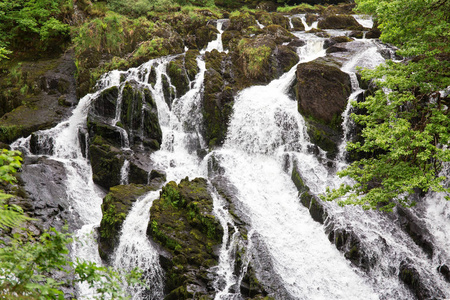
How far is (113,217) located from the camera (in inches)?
440

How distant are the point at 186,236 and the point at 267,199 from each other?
13.7 feet

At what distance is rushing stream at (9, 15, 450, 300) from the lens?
9727mm

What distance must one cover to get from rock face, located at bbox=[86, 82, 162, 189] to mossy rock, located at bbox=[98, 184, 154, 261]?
8.17 feet

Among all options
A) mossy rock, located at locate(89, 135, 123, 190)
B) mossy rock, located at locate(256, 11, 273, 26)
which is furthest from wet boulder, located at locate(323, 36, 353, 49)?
mossy rock, located at locate(89, 135, 123, 190)

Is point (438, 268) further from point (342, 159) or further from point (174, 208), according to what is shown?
point (174, 208)

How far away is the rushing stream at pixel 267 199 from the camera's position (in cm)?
973

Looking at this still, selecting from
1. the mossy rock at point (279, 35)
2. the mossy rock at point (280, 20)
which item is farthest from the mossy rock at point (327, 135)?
the mossy rock at point (280, 20)

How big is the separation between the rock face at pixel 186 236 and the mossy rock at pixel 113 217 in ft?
4.12

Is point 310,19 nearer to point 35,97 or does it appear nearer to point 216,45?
point 216,45

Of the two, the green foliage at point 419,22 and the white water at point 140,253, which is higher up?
the green foliage at point 419,22

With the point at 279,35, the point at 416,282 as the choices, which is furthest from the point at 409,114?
the point at 279,35

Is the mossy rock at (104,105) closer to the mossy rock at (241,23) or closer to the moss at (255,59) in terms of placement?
the moss at (255,59)

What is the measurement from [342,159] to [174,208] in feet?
27.4

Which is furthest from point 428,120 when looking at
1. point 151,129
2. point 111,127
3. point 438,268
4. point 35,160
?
point 35,160
